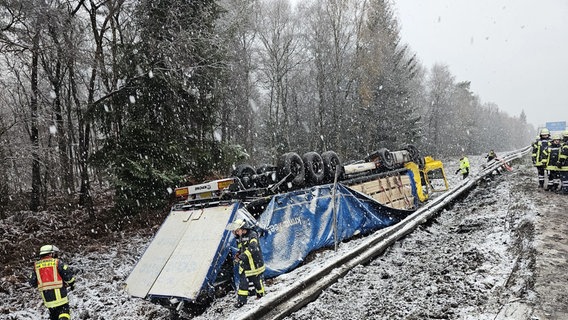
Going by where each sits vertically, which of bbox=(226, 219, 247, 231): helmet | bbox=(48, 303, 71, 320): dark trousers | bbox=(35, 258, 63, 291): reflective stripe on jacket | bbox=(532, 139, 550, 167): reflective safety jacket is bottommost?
bbox=(48, 303, 71, 320): dark trousers

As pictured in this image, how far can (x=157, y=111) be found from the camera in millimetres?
12922

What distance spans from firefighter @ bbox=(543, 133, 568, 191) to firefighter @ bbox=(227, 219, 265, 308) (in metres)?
9.25

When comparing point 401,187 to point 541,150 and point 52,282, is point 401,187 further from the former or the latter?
point 52,282

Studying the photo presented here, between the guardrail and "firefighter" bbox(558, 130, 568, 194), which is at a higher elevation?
"firefighter" bbox(558, 130, 568, 194)

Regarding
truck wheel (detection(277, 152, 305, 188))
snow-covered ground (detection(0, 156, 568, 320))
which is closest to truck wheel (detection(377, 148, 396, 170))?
snow-covered ground (detection(0, 156, 568, 320))

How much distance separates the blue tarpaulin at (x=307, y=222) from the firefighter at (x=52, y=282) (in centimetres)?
341

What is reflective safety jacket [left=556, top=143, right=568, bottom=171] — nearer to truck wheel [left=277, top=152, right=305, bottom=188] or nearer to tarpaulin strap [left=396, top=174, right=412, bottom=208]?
tarpaulin strap [left=396, top=174, right=412, bottom=208]

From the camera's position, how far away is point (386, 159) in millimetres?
11312

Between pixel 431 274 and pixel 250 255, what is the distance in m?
2.70

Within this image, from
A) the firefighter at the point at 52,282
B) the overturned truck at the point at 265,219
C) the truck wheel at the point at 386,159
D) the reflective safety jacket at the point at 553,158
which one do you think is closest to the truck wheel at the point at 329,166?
the overturned truck at the point at 265,219

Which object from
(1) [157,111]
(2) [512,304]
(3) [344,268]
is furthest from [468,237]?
(1) [157,111]

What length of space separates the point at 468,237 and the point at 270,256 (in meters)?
3.81

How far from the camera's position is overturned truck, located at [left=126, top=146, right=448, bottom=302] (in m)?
5.81

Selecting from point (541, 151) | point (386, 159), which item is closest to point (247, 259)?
point (386, 159)
